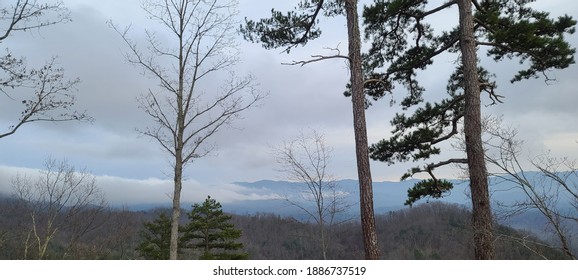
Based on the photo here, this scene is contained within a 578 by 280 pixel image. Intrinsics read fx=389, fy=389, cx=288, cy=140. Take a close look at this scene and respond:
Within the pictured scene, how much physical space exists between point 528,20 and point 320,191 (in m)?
8.47

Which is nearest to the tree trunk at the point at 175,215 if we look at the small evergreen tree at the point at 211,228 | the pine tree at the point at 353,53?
the pine tree at the point at 353,53

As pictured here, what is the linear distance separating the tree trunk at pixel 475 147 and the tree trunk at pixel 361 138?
2.19 meters

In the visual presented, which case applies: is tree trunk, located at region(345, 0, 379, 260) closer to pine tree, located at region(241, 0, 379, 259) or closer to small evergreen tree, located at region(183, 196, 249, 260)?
pine tree, located at region(241, 0, 379, 259)

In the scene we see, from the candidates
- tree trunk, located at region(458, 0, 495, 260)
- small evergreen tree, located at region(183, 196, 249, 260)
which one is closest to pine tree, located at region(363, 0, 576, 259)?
tree trunk, located at region(458, 0, 495, 260)

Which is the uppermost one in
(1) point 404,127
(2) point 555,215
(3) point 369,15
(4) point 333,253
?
(3) point 369,15

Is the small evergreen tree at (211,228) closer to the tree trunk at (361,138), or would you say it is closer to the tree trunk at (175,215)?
the tree trunk at (175,215)

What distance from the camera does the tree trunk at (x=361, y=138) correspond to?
7.72 m

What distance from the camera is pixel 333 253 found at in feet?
246

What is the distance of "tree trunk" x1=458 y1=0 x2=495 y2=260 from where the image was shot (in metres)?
7.95

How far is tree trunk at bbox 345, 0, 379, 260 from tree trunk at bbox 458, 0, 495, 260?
2188 millimetres

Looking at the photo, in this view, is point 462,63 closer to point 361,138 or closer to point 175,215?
point 361,138

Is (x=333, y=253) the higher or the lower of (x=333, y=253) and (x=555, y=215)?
the lower
